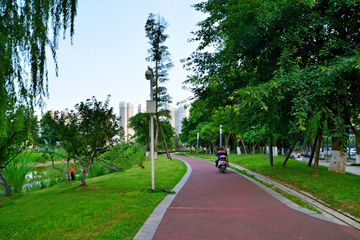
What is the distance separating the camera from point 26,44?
5121 millimetres

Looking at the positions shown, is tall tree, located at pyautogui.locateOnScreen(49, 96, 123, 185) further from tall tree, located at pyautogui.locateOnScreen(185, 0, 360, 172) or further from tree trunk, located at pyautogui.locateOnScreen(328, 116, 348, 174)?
tree trunk, located at pyautogui.locateOnScreen(328, 116, 348, 174)

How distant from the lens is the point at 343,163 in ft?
38.3

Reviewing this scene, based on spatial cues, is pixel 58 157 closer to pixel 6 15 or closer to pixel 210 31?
pixel 6 15

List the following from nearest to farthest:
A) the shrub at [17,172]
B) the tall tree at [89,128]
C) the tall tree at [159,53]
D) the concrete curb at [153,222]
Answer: the concrete curb at [153,222]
the tall tree at [89,128]
the shrub at [17,172]
the tall tree at [159,53]

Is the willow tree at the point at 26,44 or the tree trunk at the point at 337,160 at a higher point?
the willow tree at the point at 26,44

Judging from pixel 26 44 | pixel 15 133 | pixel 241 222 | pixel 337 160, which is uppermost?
pixel 26 44

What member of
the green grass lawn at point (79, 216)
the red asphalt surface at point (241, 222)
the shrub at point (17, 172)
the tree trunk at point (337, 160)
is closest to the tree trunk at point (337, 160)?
the tree trunk at point (337, 160)

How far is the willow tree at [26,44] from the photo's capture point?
4768mm

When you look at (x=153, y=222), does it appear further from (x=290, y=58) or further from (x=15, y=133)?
(x=290, y=58)

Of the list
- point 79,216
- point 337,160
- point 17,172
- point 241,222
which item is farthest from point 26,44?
point 337,160

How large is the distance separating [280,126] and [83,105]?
30.9 ft

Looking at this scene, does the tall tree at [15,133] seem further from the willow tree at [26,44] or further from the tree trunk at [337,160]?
the tree trunk at [337,160]

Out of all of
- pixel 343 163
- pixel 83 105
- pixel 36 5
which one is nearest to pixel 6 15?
pixel 36 5

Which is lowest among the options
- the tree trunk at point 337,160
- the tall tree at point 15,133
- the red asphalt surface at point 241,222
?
the red asphalt surface at point 241,222
